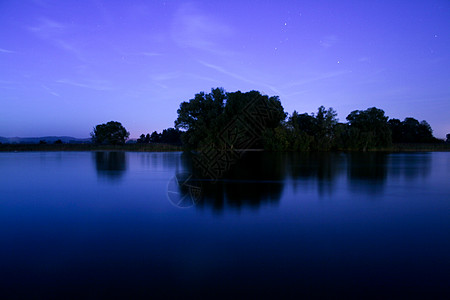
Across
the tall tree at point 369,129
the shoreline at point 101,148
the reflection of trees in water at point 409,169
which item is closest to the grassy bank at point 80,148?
the shoreline at point 101,148

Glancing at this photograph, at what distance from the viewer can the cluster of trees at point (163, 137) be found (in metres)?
93.2

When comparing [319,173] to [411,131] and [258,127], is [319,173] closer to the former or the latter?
[258,127]

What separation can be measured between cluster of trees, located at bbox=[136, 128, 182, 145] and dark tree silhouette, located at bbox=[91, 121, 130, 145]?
12.7 meters

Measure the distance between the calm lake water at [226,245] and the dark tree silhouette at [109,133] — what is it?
75.4 meters

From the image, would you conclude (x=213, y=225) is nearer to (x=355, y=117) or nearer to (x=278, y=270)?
(x=278, y=270)

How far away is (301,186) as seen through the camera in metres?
10.2

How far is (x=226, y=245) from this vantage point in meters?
4.55

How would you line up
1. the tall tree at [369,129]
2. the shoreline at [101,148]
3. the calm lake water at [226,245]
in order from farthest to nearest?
1. the tall tree at [369,129]
2. the shoreline at [101,148]
3. the calm lake water at [226,245]

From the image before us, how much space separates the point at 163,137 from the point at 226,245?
3694 inches

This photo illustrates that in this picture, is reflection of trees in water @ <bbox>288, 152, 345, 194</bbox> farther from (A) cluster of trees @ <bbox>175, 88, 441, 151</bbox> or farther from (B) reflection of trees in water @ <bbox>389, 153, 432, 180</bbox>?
(A) cluster of trees @ <bbox>175, 88, 441, 151</bbox>

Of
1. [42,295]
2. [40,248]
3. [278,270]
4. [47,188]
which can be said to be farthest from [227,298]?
[47,188]

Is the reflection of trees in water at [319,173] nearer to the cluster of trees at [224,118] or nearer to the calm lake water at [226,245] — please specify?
the calm lake water at [226,245]

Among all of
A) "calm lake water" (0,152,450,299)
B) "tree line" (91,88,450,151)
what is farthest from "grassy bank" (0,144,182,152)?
"calm lake water" (0,152,450,299)

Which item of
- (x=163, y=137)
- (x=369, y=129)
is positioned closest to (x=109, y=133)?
(x=163, y=137)
